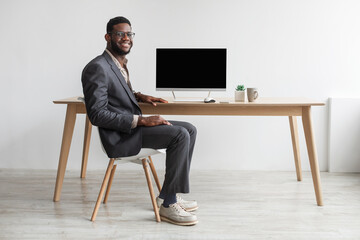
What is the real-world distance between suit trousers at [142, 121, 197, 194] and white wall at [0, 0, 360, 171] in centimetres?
148

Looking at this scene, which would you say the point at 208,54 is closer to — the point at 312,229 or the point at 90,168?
→ the point at 312,229

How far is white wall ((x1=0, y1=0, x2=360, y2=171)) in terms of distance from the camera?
4039 millimetres

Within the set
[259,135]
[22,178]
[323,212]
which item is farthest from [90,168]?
[323,212]

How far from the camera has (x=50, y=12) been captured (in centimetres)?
412

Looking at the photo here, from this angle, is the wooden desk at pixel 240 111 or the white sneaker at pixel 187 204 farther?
the wooden desk at pixel 240 111

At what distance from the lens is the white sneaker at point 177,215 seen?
263 centimetres

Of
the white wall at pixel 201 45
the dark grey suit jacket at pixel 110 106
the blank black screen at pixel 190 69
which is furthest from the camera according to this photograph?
the white wall at pixel 201 45

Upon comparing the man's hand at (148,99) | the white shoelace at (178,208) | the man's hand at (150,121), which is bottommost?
the white shoelace at (178,208)

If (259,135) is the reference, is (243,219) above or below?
below

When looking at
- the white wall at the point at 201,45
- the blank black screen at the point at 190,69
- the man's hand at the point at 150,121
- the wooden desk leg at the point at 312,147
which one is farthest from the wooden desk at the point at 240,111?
the white wall at the point at 201,45

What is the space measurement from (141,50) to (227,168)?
4.32 feet

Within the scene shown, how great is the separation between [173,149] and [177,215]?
1.25 feet

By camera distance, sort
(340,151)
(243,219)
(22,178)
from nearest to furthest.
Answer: (243,219), (22,178), (340,151)

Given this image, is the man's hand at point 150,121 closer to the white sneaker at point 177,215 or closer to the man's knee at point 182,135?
the man's knee at point 182,135
